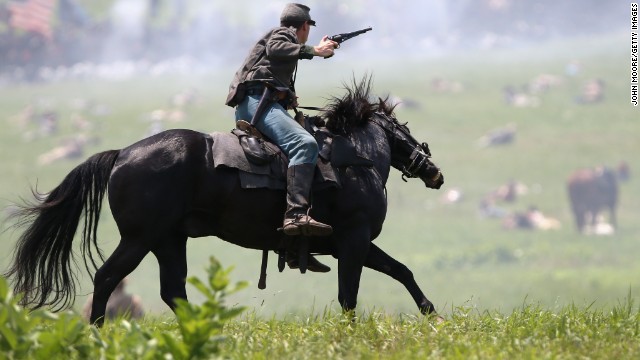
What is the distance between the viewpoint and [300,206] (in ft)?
31.7

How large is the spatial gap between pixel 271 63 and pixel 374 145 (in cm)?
120

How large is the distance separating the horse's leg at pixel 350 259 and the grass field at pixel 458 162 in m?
17.7

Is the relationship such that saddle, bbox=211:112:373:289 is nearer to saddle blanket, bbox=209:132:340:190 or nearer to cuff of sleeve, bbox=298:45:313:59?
saddle blanket, bbox=209:132:340:190

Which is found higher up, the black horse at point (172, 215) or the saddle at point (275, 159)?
the saddle at point (275, 159)

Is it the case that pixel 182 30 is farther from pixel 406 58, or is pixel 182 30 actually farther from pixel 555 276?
pixel 555 276

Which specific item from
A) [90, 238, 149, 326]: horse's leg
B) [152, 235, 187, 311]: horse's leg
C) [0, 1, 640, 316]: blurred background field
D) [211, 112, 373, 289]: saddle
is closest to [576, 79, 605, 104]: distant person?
[0, 1, 640, 316]: blurred background field

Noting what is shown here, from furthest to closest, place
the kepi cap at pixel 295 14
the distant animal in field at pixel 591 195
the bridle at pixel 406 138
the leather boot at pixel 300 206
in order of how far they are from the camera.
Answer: the distant animal in field at pixel 591 195, the bridle at pixel 406 138, the kepi cap at pixel 295 14, the leather boot at pixel 300 206

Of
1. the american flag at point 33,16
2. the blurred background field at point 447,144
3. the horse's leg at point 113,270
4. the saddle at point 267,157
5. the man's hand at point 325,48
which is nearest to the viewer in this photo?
the horse's leg at point 113,270

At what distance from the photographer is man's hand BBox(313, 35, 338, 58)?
9.95 m

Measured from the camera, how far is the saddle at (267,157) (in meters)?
9.70

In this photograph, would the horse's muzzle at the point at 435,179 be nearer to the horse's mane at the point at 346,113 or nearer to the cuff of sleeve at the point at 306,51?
the horse's mane at the point at 346,113

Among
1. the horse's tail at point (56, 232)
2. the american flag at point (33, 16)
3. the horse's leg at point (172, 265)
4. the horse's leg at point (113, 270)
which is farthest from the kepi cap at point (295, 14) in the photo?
the american flag at point (33, 16)

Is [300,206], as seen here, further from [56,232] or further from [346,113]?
[56,232]

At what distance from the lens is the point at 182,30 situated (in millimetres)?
100812
